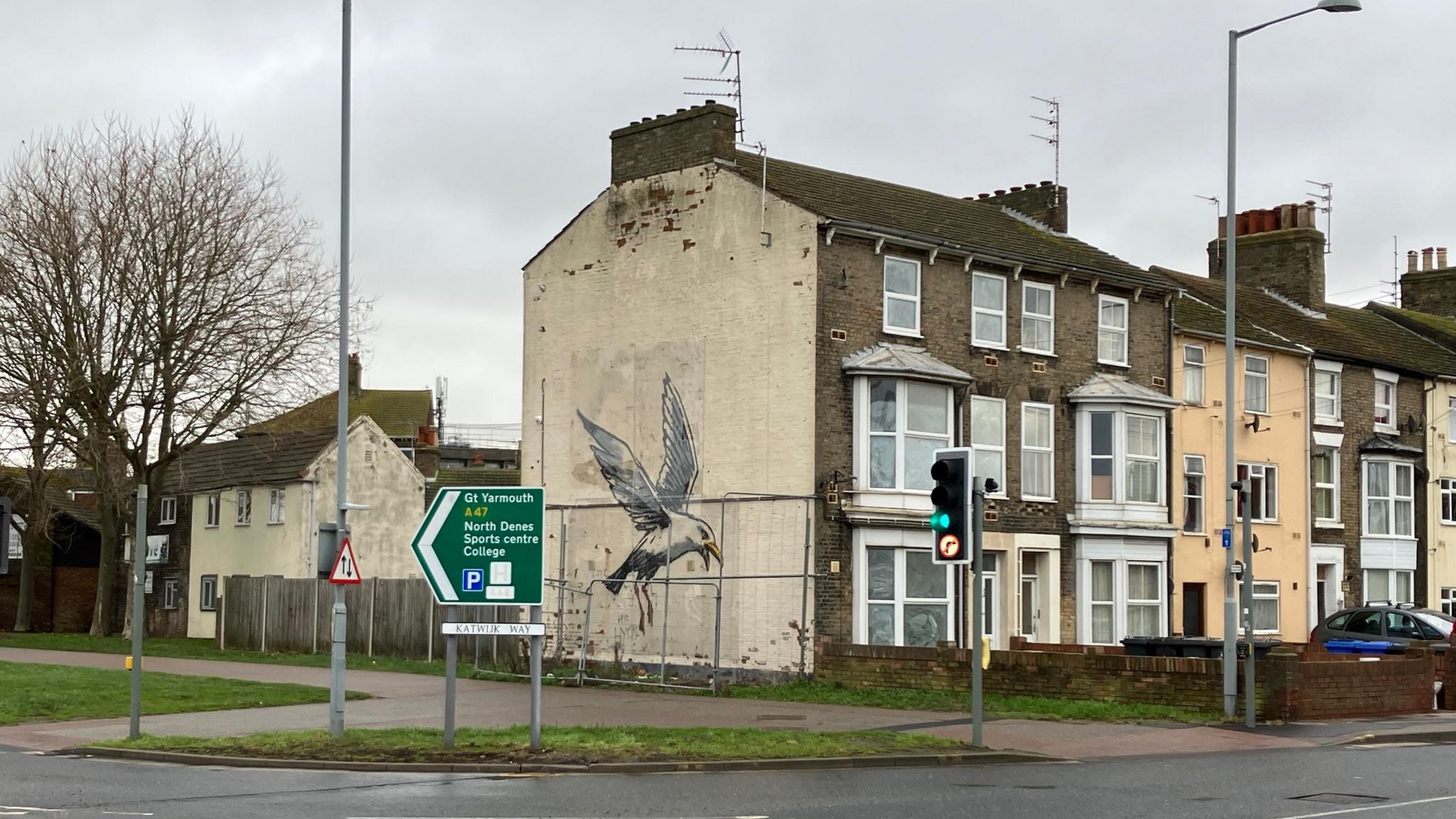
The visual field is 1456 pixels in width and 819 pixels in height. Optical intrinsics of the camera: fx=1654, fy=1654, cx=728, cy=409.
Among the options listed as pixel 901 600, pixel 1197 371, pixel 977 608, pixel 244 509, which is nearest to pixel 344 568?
pixel 977 608

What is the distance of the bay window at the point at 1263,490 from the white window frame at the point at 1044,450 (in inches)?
274

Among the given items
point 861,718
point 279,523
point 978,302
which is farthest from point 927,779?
point 279,523

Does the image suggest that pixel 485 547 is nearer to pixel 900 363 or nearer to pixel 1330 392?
pixel 900 363

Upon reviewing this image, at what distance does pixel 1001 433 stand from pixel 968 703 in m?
9.26

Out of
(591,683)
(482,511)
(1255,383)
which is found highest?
(1255,383)

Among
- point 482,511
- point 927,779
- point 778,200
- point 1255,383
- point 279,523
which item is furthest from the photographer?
point 279,523

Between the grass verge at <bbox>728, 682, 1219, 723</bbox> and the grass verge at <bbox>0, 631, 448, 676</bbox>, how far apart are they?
8.28 meters

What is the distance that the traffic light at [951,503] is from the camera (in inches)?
686

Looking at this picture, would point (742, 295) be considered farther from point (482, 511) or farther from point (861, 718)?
point (482, 511)

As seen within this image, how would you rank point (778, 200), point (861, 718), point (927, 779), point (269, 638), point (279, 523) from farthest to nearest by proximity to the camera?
point (279, 523) < point (269, 638) < point (778, 200) < point (861, 718) < point (927, 779)

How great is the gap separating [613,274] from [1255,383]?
1618cm

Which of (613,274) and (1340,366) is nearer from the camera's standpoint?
(613,274)

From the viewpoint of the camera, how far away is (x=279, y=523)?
5078 centimetres

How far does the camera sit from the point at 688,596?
101 ft
